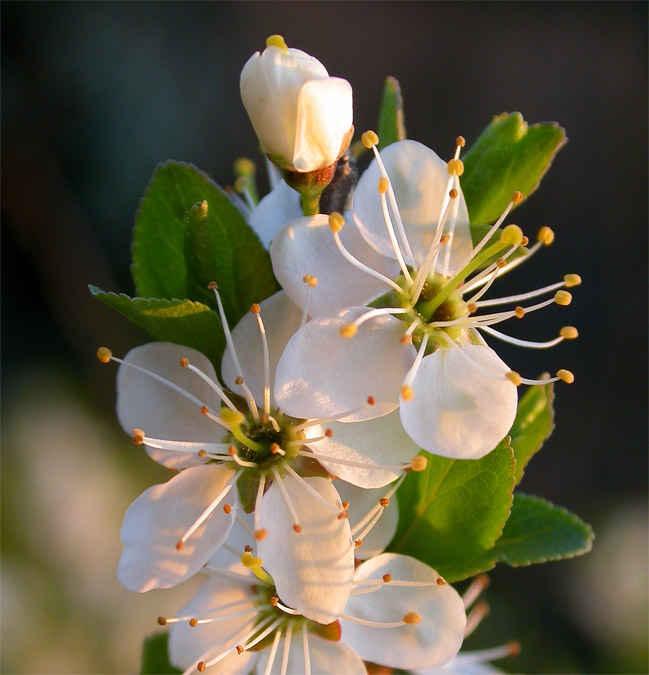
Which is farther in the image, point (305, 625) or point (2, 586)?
point (2, 586)

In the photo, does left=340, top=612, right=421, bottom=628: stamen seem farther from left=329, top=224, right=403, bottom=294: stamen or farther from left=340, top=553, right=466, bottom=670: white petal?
left=329, top=224, right=403, bottom=294: stamen

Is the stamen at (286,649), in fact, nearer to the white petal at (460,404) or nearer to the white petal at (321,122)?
the white petal at (460,404)

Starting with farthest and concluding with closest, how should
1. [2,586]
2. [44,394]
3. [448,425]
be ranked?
[44,394], [2,586], [448,425]

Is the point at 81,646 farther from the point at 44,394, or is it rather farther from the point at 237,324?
the point at 237,324

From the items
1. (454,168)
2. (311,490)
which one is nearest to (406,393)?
(311,490)

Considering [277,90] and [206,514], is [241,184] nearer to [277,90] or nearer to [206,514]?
[277,90]

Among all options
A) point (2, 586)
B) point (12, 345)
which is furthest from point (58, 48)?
point (2, 586)

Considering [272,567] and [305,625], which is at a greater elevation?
[272,567]
